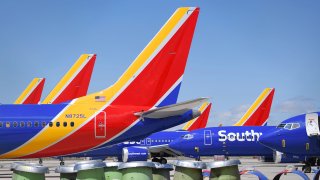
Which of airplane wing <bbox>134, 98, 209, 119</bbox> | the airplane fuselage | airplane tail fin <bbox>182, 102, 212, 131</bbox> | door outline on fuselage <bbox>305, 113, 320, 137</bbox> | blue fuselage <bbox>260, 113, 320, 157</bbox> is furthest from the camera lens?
airplane tail fin <bbox>182, 102, 212, 131</bbox>

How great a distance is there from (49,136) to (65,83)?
44.3 ft

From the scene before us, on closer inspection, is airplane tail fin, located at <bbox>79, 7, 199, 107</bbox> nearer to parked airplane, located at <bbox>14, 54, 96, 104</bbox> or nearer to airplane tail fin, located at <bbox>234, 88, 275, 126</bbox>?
parked airplane, located at <bbox>14, 54, 96, 104</bbox>

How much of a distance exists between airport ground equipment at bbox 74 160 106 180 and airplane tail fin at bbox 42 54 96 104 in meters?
25.6

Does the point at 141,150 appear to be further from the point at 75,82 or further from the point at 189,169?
the point at 189,169

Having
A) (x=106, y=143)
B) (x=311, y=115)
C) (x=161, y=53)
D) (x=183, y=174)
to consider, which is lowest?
(x=183, y=174)

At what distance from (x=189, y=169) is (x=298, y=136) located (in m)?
17.1

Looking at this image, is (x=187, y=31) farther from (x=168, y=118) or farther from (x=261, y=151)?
(x=261, y=151)

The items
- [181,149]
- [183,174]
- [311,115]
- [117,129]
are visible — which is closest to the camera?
[183,174]

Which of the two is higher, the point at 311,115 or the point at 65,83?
the point at 65,83

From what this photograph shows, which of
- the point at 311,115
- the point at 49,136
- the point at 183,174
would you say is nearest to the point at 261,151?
the point at 311,115

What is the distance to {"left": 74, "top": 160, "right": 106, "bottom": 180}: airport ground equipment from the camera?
966 centimetres

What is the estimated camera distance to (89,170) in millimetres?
9727

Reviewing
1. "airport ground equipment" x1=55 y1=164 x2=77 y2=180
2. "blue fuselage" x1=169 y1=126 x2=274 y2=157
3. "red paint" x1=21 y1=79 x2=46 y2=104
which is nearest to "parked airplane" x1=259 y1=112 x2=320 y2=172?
"blue fuselage" x1=169 y1=126 x2=274 y2=157

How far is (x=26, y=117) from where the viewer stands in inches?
886
